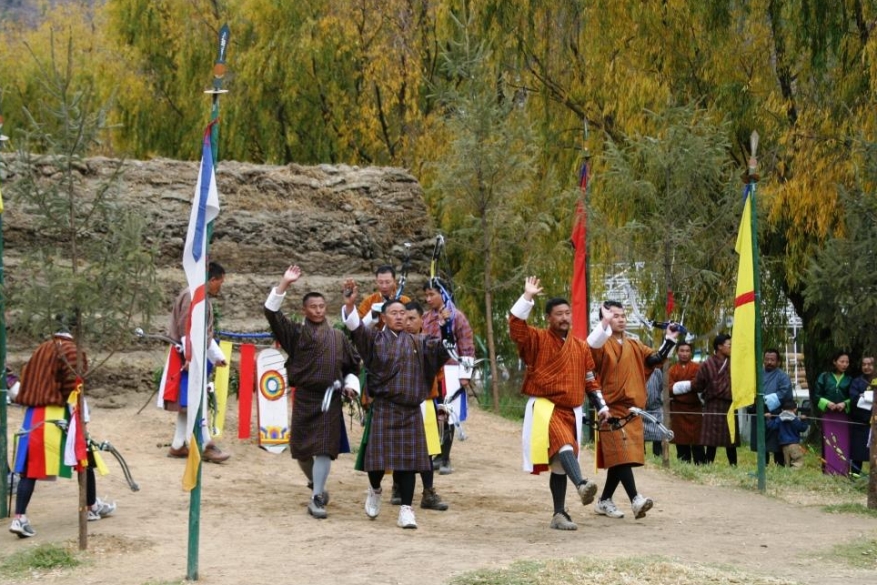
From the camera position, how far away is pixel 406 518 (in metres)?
9.23

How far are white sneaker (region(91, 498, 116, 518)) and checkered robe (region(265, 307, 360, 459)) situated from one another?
1457 mm

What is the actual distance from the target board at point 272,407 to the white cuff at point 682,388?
4727 mm

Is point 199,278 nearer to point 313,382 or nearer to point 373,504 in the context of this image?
point 313,382

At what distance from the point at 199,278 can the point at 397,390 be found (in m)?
2.32

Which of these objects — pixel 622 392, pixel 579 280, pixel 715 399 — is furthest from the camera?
pixel 715 399

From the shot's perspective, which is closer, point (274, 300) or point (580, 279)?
point (274, 300)

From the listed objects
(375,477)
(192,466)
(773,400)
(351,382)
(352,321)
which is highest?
(352,321)

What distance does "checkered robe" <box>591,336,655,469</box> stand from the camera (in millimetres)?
9750

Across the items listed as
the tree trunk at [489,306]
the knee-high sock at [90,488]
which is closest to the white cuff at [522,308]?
the knee-high sock at [90,488]

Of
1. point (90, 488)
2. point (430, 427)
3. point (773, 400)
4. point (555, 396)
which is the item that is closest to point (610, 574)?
point (555, 396)

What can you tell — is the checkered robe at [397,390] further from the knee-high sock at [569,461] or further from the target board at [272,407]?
the target board at [272,407]

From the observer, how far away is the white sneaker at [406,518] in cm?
922

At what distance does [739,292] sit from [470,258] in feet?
27.5

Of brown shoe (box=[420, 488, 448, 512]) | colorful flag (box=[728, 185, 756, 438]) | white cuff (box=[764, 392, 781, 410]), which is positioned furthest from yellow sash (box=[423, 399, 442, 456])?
white cuff (box=[764, 392, 781, 410])
